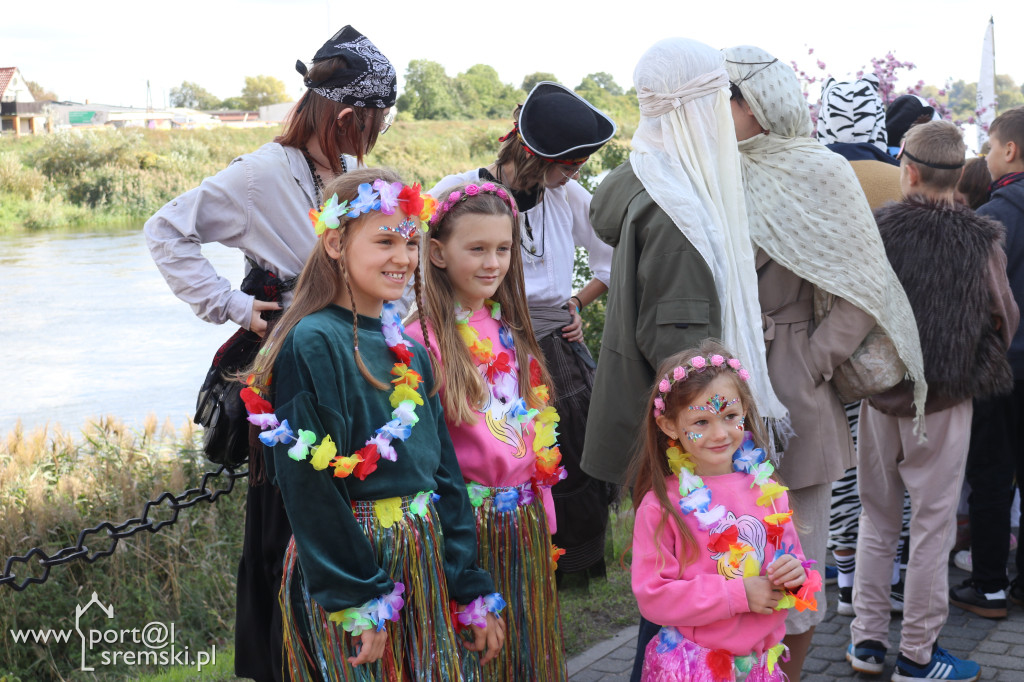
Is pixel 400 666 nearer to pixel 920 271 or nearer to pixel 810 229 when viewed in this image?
pixel 810 229

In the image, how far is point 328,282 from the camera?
2.14 meters

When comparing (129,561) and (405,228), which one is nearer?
(405,228)

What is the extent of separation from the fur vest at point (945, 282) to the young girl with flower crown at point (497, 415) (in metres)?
1.47

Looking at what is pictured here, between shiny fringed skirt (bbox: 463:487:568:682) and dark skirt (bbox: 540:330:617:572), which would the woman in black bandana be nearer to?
shiny fringed skirt (bbox: 463:487:568:682)

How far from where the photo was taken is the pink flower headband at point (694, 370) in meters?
2.39

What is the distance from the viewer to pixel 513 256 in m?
2.80

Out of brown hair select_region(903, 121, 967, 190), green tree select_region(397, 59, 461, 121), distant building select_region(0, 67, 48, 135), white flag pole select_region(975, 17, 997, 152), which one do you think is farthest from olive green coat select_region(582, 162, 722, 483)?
distant building select_region(0, 67, 48, 135)

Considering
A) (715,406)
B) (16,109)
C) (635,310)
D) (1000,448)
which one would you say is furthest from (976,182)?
(16,109)

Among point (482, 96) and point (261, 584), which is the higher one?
point (482, 96)

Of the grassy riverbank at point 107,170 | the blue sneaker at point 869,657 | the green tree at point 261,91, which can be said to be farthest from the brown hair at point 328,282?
the green tree at point 261,91

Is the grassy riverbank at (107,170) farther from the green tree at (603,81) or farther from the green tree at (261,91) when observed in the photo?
the green tree at (261,91)

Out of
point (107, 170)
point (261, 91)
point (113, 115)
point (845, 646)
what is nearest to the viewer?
point (845, 646)

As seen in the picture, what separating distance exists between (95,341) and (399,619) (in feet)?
30.1

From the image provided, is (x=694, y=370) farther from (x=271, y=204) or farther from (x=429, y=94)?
(x=429, y=94)
